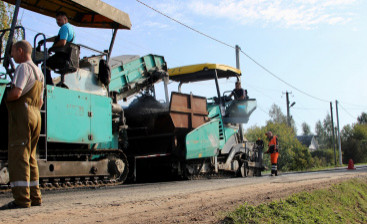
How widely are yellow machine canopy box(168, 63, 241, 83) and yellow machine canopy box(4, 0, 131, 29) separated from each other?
4.64 metres

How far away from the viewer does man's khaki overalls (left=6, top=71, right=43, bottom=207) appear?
14.5 ft

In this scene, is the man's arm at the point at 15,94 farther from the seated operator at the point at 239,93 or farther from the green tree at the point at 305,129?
the green tree at the point at 305,129

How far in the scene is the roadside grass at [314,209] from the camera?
15.3ft

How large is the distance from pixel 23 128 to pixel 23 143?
17 centimetres

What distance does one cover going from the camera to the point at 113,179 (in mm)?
8688

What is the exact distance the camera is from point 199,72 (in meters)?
13.2

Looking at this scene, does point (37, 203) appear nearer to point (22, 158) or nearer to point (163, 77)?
point (22, 158)

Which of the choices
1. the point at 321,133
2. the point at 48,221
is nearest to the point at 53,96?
the point at 48,221

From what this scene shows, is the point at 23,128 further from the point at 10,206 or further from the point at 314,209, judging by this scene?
the point at 314,209

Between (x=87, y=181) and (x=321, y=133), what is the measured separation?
117 metres

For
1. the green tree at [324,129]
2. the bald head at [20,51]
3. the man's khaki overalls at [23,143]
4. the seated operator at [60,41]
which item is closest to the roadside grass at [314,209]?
the man's khaki overalls at [23,143]

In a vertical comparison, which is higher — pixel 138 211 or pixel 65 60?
pixel 65 60

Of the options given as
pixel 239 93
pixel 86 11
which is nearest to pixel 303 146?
pixel 239 93

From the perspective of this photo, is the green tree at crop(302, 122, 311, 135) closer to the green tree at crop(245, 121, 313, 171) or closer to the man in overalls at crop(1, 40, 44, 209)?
the green tree at crop(245, 121, 313, 171)
